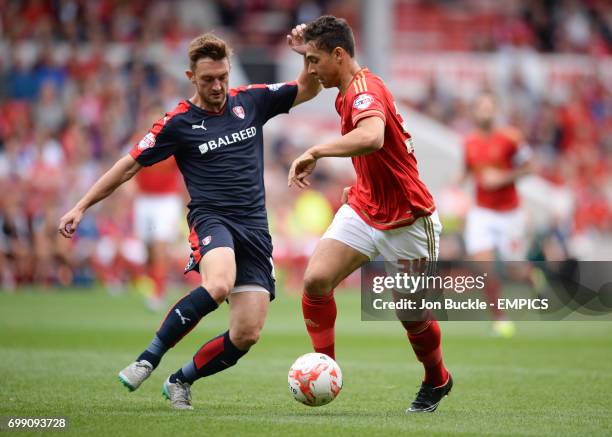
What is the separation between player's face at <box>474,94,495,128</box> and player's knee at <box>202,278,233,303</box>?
6727 millimetres

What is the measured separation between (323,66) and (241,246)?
1303mm

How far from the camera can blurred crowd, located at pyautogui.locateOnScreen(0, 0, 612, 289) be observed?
62.4 feet

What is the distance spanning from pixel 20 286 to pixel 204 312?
12.9 metres

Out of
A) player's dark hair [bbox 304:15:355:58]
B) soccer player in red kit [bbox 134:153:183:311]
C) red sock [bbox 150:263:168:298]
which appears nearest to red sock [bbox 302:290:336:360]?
player's dark hair [bbox 304:15:355:58]

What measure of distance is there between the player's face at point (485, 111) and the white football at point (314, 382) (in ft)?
21.7

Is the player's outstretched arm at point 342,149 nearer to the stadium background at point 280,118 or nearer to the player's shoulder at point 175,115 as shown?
the player's shoulder at point 175,115

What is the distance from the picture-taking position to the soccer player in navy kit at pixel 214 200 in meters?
6.83

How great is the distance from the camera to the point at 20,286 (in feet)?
61.8

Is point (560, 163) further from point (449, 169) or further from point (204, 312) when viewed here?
point (204, 312)

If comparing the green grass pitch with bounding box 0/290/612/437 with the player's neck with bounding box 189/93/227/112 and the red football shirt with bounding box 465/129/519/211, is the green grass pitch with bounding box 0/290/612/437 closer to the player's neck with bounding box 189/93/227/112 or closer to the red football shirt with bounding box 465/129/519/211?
the red football shirt with bounding box 465/129/519/211

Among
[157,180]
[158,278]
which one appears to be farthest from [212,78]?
[157,180]

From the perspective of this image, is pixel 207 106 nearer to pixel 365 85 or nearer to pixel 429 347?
pixel 365 85

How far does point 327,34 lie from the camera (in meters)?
6.83

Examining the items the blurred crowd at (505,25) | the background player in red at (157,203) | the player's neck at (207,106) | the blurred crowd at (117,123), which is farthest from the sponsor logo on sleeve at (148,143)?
the blurred crowd at (505,25)
